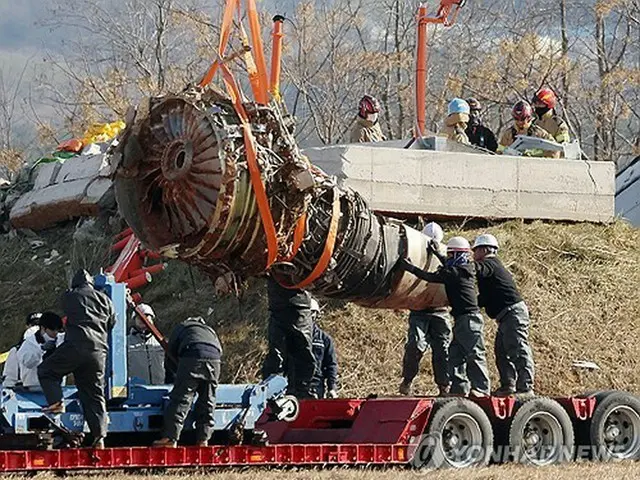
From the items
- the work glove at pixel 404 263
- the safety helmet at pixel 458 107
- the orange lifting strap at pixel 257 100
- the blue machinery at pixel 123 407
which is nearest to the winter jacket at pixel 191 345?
the blue machinery at pixel 123 407

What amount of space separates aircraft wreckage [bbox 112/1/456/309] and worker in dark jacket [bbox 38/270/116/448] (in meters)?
0.92

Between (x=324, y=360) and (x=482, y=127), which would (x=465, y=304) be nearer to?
(x=324, y=360)

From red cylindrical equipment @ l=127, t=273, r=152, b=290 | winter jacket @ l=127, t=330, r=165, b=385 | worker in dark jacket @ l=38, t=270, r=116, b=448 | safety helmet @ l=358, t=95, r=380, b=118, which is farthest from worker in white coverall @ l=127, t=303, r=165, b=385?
safety helmet @ l=358, t=95, r=380, b=118

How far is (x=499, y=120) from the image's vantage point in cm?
3744

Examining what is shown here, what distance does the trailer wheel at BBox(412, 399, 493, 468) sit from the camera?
11.6 meters

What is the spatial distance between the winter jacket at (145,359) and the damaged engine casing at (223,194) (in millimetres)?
2185

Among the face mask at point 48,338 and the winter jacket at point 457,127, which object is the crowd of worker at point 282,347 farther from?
the winter jacket at point 457,127

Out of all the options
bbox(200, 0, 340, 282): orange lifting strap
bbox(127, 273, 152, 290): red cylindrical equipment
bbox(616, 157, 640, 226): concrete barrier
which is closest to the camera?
bbox(200, 0, 340, 282): orange lifting strap

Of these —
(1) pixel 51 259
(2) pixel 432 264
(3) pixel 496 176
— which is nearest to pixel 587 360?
(3) pixel 496 176

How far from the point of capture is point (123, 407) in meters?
11.0

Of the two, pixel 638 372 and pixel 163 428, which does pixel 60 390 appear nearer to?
pixel 163 428

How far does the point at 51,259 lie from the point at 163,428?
10.6m

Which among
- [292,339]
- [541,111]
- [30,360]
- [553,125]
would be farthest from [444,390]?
[553,125]

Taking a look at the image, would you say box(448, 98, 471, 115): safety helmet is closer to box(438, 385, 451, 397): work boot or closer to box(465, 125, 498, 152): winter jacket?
box(465, 125, 498, 152): winter jacket
